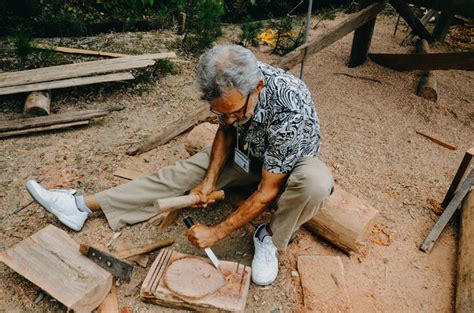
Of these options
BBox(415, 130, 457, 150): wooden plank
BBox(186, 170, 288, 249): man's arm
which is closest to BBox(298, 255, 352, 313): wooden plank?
BBox(186, 170, 288, 249): man's arm

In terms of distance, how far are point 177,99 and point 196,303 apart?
281cm

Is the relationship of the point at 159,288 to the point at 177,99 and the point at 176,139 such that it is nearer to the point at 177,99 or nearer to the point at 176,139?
the point at 176,139

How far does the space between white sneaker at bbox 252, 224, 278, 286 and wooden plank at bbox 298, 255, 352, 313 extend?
0.68 feet

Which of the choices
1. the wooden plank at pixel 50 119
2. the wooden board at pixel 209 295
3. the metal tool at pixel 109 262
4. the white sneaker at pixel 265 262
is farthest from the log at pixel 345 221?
the wooden plank at pixel 50 119

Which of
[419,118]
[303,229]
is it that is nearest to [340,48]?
[419,118]

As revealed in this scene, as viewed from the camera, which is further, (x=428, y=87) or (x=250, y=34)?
(x=250, y=34)

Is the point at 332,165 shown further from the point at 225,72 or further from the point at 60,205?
the point at 60,205

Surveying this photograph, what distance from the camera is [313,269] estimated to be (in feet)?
8.59

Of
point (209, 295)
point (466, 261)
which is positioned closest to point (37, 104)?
point (209, 295)

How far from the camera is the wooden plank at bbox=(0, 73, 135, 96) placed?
13.3 ft

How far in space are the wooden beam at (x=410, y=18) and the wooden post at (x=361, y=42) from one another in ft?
2.18

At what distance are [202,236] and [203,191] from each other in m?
0.39

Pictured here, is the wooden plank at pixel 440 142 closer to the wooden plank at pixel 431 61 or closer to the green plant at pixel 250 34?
the wooden plank at pixel 431 61

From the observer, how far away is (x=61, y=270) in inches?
89.5
